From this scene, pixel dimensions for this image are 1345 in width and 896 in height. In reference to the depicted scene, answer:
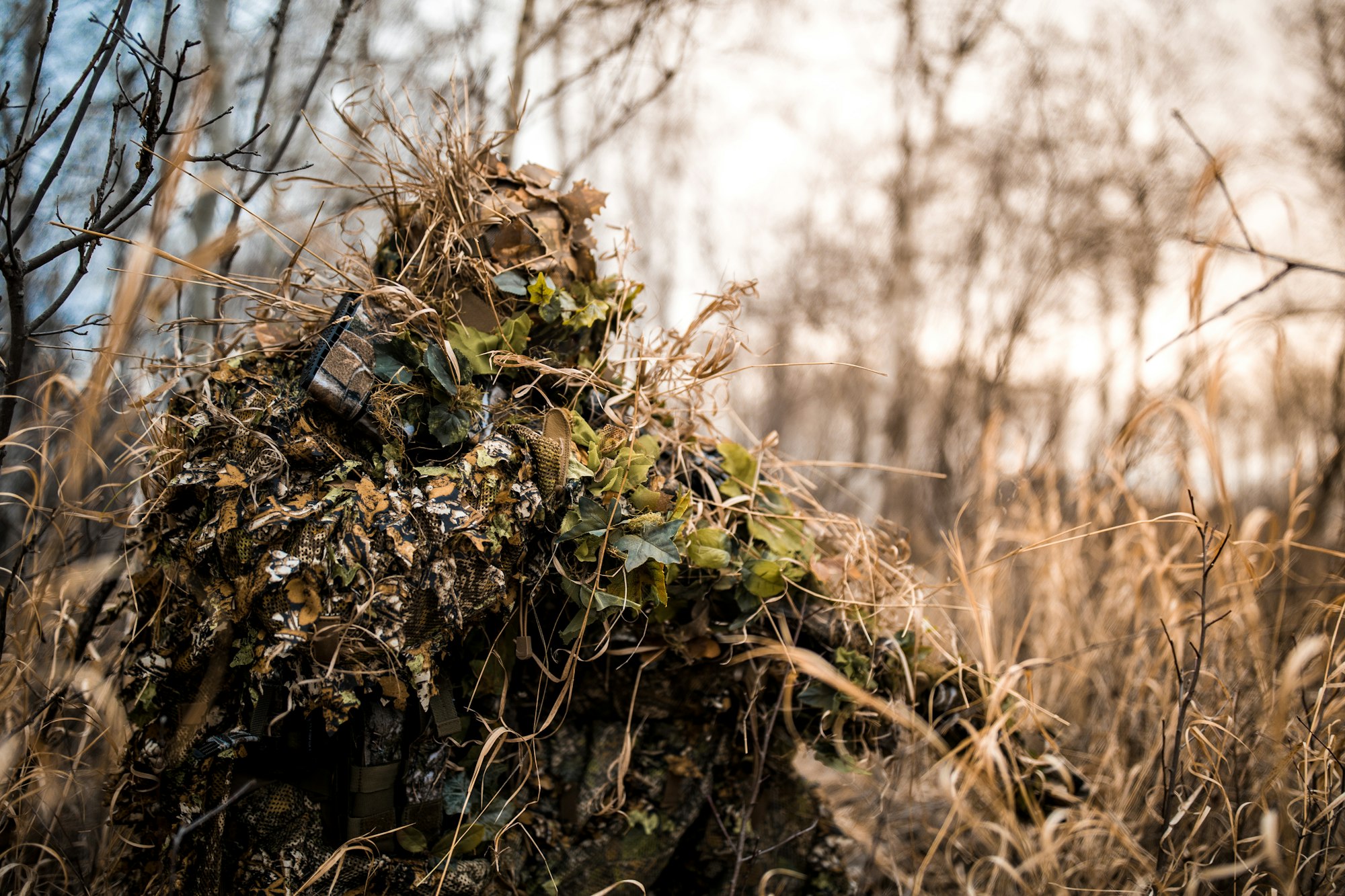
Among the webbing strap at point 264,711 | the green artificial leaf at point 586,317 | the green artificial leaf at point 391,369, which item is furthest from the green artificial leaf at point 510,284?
the webbing strap at point 264,711

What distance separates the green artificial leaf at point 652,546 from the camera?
133cm

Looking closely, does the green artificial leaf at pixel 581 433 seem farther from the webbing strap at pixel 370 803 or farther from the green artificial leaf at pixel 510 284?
the webbing strap at pixel 370 803

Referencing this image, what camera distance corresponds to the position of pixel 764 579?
5.09ft

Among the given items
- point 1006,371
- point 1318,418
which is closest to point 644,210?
point 1006,371

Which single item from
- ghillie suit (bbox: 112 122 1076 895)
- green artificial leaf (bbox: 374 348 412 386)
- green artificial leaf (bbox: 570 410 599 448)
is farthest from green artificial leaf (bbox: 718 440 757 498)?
green artificial leaf (bbox: 374 348 412 386)

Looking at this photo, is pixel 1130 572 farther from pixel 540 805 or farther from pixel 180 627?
pixel 180 627

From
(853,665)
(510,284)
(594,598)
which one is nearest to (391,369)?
(510,284)

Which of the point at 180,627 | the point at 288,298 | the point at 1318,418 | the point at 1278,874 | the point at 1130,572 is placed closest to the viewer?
the point at 180,627

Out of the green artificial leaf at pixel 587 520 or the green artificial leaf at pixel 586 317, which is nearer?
the green artificial leaf at pixel 587 520

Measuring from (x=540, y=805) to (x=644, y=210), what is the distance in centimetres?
742

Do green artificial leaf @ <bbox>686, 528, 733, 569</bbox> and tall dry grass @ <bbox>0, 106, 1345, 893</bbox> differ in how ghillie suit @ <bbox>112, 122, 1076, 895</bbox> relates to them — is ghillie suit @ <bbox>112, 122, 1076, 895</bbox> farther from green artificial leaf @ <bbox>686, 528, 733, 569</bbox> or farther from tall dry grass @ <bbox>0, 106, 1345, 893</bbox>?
tall dry grass @ <bbox>0, 106, 1345, 893</bbox>

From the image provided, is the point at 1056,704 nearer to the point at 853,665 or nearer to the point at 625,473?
the point at 853,665

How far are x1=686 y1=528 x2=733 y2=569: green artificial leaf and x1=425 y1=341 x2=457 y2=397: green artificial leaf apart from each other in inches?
22.5

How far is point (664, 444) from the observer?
169 cm
